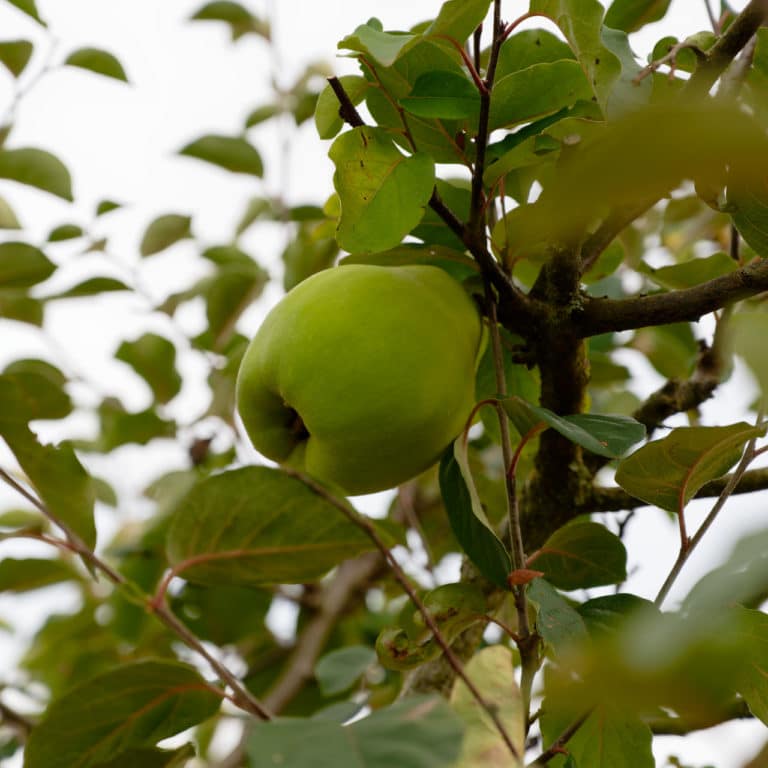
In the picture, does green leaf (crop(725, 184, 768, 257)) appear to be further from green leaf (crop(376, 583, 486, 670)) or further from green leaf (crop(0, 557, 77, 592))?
green leaf (crop(0, 557, 77, 592))

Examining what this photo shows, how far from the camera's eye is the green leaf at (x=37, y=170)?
4.32ft

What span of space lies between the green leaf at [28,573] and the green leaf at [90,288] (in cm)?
46

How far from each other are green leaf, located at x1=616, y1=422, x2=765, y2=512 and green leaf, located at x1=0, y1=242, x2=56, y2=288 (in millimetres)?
895

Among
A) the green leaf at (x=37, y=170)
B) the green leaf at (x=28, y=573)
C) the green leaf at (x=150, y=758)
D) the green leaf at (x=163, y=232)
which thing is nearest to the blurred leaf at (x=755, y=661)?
the green leaf at (x=150, y=758)

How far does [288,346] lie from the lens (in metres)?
0.71

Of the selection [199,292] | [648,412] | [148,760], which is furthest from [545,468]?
[199,292]

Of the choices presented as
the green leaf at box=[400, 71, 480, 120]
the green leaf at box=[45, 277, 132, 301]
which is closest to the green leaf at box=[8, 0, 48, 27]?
the green leaf at box=[45, 277, 132, 301]

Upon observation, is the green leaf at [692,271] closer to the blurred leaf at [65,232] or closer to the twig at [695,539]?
the twig at [695,539]

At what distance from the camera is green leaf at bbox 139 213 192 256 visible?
1.57 m

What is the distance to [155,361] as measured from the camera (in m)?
1.54

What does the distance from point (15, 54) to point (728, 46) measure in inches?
49.0

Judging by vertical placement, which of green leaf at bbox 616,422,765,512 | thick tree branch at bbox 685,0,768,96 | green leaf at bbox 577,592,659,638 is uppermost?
thick tree branch at bbox 685,0,768,96

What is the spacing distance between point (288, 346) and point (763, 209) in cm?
36

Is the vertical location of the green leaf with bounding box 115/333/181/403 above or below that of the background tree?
below
